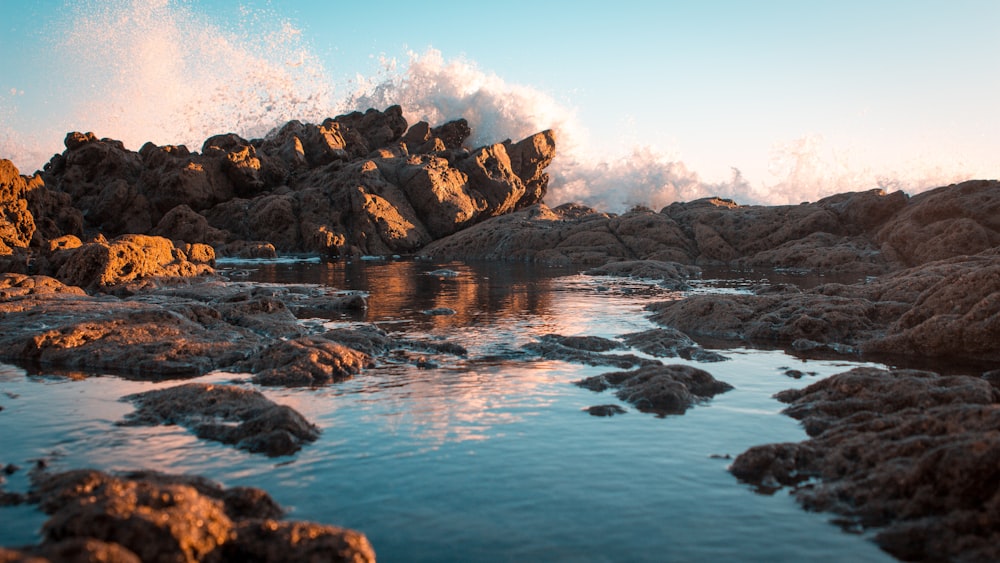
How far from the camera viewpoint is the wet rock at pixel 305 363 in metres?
12.3

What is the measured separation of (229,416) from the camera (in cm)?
957

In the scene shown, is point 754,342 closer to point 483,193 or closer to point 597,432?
point 597,432

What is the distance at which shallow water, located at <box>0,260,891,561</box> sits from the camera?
20.5 ft

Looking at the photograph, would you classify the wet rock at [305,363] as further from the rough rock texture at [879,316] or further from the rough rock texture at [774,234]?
the rough rock texture at [774,234]

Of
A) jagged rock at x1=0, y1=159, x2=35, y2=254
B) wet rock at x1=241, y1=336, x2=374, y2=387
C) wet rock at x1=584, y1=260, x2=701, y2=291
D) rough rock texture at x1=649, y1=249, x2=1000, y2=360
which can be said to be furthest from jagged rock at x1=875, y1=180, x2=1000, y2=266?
jagged rock at x1=0, y1=159, x2=35, y2=254

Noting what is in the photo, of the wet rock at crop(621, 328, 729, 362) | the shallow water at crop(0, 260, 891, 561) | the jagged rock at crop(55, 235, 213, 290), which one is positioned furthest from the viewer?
the jagged rock at crop(55, 235, 213, 290)

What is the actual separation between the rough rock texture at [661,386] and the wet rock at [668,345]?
2666mm

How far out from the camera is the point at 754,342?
17156 millimetres

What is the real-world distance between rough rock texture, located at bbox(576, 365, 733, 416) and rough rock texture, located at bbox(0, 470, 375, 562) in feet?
21.2

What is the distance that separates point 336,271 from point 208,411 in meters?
33.6

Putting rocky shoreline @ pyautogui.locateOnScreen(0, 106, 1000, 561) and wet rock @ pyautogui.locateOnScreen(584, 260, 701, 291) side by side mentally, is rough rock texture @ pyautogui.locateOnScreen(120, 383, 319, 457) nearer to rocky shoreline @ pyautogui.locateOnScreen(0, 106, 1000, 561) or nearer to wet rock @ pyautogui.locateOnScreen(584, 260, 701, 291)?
rocky shoreline @ pyautogui.locateOnScreen(0, 106, 1000, 561)

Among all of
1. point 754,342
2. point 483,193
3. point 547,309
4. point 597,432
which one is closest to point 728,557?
point 597,432

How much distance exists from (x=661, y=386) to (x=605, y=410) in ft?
4.15

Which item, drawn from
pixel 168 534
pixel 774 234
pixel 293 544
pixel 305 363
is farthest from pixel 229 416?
pixel 774 234
